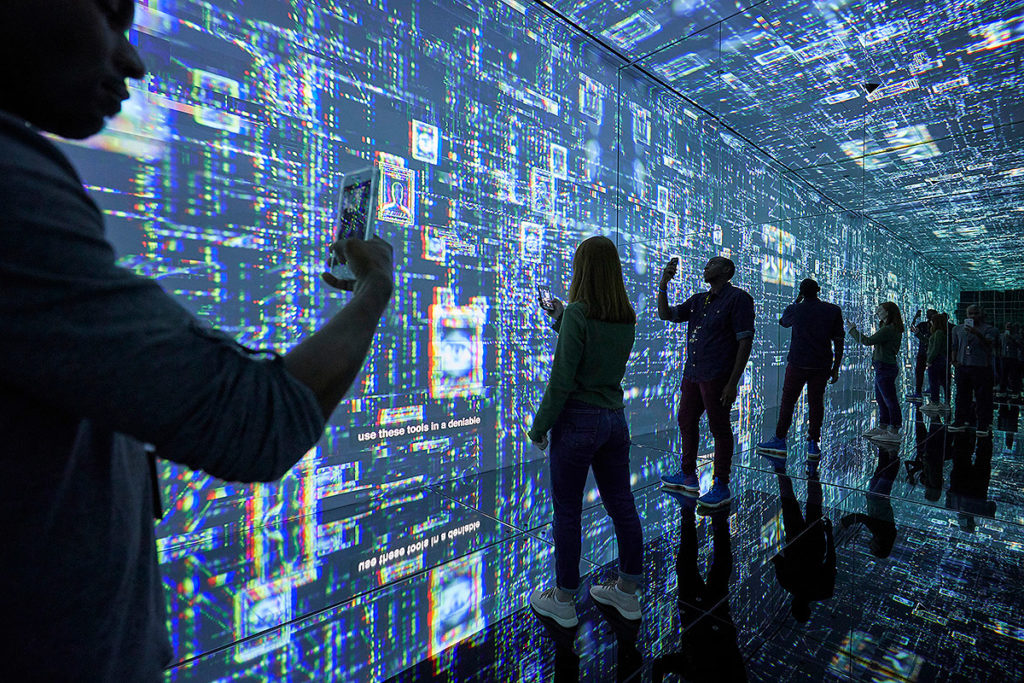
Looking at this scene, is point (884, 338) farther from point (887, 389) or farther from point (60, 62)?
point (60, 62)

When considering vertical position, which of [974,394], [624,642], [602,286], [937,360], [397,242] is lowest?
[624,642]

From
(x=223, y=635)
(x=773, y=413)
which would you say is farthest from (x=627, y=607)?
(x=773, y=413)

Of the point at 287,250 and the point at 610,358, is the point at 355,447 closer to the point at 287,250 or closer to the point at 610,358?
the point at 287,250

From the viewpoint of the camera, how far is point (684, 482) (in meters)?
2.91

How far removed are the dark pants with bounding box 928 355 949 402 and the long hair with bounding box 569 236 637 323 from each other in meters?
5.01

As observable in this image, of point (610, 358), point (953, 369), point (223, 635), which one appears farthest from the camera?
point (953, 369)

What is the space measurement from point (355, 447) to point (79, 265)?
2.35 metres

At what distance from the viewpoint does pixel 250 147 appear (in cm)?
218

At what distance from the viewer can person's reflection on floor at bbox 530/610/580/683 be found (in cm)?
137

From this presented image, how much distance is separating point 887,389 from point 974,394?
1.53m

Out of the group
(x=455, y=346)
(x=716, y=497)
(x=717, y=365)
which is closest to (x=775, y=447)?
(x=716, y=497)

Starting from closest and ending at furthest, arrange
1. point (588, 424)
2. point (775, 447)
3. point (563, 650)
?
point (563, 650)
point (588, 424)
point (775, 447)

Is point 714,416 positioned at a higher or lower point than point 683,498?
higher

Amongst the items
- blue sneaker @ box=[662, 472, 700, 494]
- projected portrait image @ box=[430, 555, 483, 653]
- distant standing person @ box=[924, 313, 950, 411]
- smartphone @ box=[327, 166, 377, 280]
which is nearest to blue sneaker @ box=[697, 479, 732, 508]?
blue sneaker @ box=[662, 472, 700, 494]
